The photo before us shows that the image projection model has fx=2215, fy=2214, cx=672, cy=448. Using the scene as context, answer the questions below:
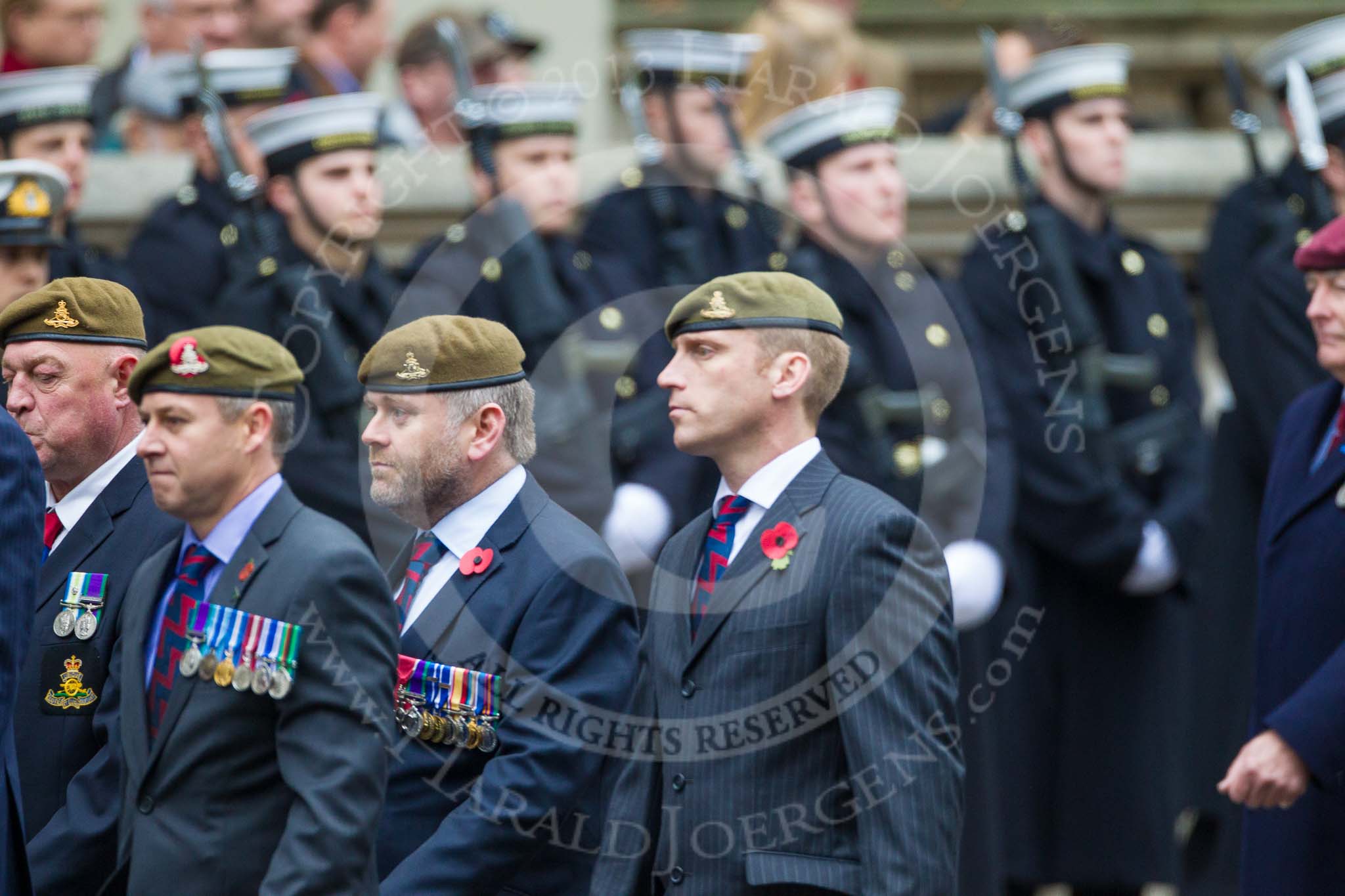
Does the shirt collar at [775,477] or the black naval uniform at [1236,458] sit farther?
the black naval uniform at [1236,458]

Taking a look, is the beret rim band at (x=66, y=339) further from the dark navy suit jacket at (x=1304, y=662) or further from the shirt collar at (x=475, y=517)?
the dark navy suit jacket at (x=1304, y=662)

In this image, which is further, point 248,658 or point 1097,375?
point 1097,375

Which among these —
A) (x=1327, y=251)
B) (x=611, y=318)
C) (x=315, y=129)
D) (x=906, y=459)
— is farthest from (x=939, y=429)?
(x=315, y=129)

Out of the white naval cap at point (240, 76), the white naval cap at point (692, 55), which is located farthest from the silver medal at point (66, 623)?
the white naval cap at point (692, 55)

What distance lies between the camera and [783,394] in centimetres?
399

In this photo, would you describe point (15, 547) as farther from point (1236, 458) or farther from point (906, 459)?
point (1236, 458)

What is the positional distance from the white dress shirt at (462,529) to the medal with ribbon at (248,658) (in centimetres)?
56

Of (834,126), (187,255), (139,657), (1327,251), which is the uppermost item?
(834,126)

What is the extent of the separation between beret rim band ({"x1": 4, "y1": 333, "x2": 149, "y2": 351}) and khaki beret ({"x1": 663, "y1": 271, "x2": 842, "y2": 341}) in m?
1.11

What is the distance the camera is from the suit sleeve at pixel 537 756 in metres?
3.92

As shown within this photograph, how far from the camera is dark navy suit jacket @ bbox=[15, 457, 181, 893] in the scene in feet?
13.0

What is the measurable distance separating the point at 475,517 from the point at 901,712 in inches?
36.9

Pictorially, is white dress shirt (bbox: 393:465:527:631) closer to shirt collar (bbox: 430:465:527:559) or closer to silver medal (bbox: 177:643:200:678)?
shirt collar (bbox: 430:465:527:559)

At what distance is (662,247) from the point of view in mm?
6805
